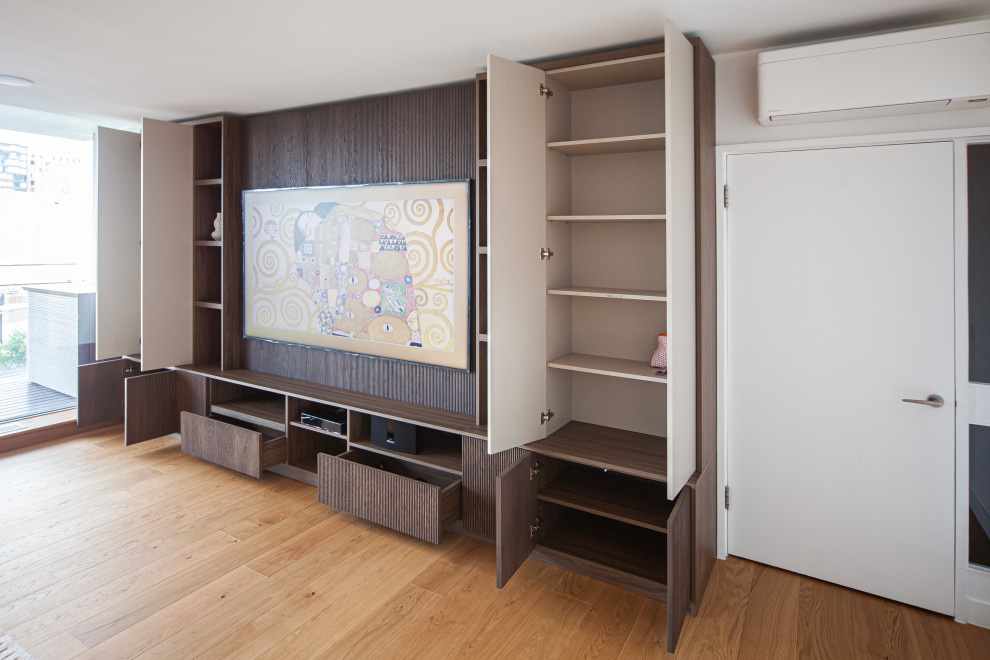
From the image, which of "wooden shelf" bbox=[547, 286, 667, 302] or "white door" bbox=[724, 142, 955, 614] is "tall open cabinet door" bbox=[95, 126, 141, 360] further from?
"white door" bbox=[724, 142, 955, 614]

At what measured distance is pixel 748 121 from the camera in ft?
8.18

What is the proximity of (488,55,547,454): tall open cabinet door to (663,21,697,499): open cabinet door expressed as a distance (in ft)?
1.97

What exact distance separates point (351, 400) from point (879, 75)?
9.59 ft

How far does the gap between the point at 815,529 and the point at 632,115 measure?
2025 mm

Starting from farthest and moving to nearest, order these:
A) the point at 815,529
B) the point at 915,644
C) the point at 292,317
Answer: the point at 292,317 → the point at 815,529 → the point at 915,644

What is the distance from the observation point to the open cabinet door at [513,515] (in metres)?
2.33

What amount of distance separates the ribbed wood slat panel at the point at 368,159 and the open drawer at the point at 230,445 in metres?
0.52

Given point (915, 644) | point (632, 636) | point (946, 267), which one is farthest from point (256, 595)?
point (946, 267)

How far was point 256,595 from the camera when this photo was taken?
2.44 m

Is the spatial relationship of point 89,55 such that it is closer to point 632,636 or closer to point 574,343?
point 574,343

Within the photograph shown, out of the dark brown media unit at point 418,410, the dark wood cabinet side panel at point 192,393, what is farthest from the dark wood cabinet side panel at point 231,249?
the dark wood cabinet side panel at point 192,393

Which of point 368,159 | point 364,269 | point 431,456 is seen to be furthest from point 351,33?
point 431,456

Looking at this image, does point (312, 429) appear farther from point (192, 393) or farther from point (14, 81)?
point (14, 81)

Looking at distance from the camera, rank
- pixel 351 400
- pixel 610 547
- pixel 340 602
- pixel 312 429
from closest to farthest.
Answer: pixel 340 602 < pixel 610 547 < pixel 351 400 < pixel 312 429
